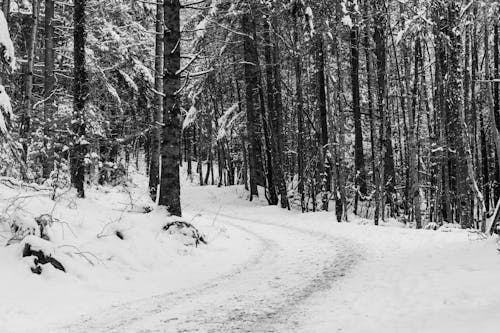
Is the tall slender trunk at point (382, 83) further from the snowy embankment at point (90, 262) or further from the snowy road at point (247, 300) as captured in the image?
the snowy embankment at point (90, 262)

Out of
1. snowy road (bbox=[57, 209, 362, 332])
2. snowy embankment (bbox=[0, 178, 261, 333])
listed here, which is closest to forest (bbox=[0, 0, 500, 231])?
snowy embankment (bbox=[0, 178, 261, 333])

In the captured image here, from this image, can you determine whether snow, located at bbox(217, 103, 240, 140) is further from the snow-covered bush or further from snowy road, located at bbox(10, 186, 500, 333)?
the snow-covered bush

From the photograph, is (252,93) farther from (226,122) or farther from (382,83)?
(382,83)

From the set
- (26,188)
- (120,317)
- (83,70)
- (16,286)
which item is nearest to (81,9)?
(83,70)

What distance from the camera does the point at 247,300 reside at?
653 centimetres

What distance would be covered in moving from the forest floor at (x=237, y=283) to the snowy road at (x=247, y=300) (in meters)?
0.02

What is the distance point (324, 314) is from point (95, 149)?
43.1 feet

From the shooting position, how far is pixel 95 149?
1694 cm

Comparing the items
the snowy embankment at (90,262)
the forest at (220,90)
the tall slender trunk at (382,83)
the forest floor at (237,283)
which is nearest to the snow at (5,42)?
the forest at (220,90)

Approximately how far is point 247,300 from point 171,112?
5.67m

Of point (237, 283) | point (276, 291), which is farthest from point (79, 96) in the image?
point (276, 291)

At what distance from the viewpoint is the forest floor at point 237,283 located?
547 cm

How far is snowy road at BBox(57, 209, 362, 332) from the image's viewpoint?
547 centimetres

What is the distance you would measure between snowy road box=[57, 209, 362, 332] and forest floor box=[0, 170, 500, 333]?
0.07 feet
